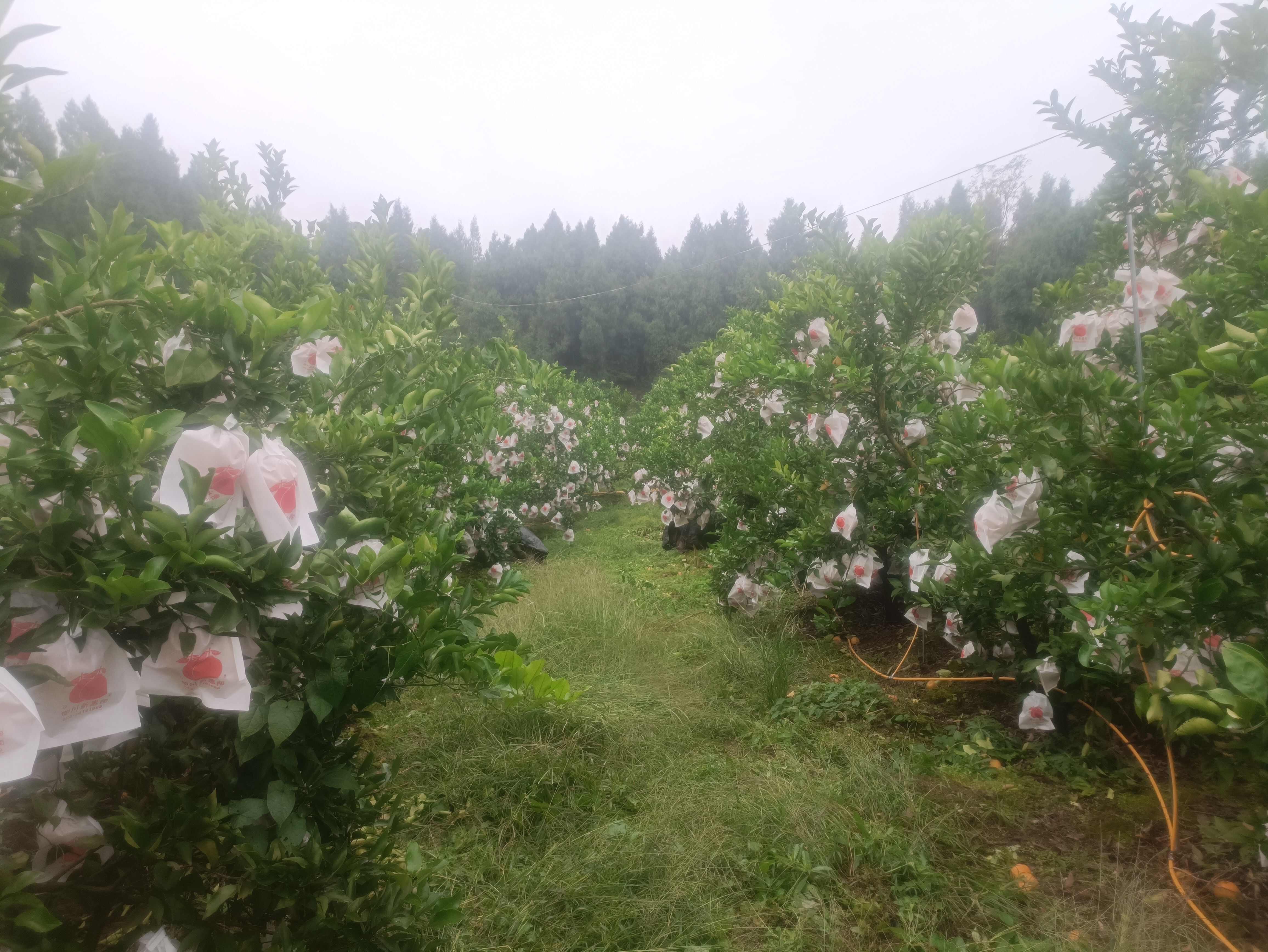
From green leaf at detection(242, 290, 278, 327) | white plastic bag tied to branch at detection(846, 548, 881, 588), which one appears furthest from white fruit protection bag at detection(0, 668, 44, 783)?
white plastic bag tied to branch at detection(846, 548, 881, 588)

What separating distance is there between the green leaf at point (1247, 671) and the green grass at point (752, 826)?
3.11 feet

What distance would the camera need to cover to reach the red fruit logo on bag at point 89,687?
860mm

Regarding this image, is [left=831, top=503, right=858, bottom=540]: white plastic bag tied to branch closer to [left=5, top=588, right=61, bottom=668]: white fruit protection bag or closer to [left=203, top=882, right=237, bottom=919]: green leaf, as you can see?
[left=203, top=882, right=237, bottom=919]: green leaf

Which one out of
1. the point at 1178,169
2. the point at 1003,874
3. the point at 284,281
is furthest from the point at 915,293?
the point at 284,281

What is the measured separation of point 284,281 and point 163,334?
185cm

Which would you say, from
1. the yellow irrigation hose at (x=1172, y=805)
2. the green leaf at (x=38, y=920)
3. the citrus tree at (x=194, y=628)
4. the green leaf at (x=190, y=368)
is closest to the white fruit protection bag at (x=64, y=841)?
the citrus tree at (x=194, y=628)

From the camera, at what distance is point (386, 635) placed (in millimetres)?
1246

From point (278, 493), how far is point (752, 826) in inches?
71.8

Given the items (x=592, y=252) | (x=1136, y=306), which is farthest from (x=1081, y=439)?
(x=592, y=252)

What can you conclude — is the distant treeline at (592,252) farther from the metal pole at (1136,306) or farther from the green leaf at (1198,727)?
the green leaf at (1198,727)

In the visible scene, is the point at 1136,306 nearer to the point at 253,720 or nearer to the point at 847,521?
the point at 847,521

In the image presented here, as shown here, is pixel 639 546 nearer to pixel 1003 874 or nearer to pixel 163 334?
pixel 1003 874

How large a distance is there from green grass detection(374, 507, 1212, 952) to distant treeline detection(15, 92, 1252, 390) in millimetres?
2019

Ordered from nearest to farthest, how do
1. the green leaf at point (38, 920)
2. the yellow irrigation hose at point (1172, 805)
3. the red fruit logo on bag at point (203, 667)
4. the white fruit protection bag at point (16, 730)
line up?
the white fruit protection bag at point (16, 730)
the green leaf at point (38, 920)
the red fruit logo on bag at point (203, 667)
the yellow irrigation hose at point (1172, 805)
